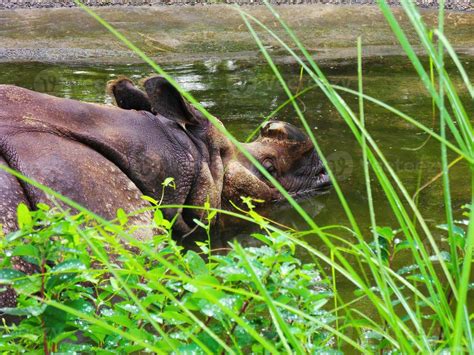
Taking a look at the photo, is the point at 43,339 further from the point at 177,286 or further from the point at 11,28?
the point at 11,28

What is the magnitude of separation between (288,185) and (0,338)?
122 inches

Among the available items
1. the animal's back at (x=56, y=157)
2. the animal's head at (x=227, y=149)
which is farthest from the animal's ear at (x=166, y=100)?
the animal's back at (x=56, y=157)

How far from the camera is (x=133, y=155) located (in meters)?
3.82

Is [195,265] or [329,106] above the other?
[195,265]

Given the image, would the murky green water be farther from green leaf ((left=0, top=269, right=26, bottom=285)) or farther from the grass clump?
green leaf ((left=0, top=269, right=26, bottom=285))

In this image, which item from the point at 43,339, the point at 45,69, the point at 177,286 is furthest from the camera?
the point at 45,69

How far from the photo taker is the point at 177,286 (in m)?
2.02

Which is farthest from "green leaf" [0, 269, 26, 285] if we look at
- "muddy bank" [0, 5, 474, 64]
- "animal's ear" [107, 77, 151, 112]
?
"muddy bank" [0, 5, 474, 64]

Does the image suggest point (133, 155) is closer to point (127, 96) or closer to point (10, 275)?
point (127, 96)

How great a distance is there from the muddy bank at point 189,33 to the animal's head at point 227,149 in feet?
12.2

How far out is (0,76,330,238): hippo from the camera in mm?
3354

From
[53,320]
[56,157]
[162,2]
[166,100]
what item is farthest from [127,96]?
[162,2]

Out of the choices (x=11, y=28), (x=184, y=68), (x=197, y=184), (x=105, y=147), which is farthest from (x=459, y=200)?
(x=11, y=28)

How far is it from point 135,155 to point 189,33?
18.9 feet
